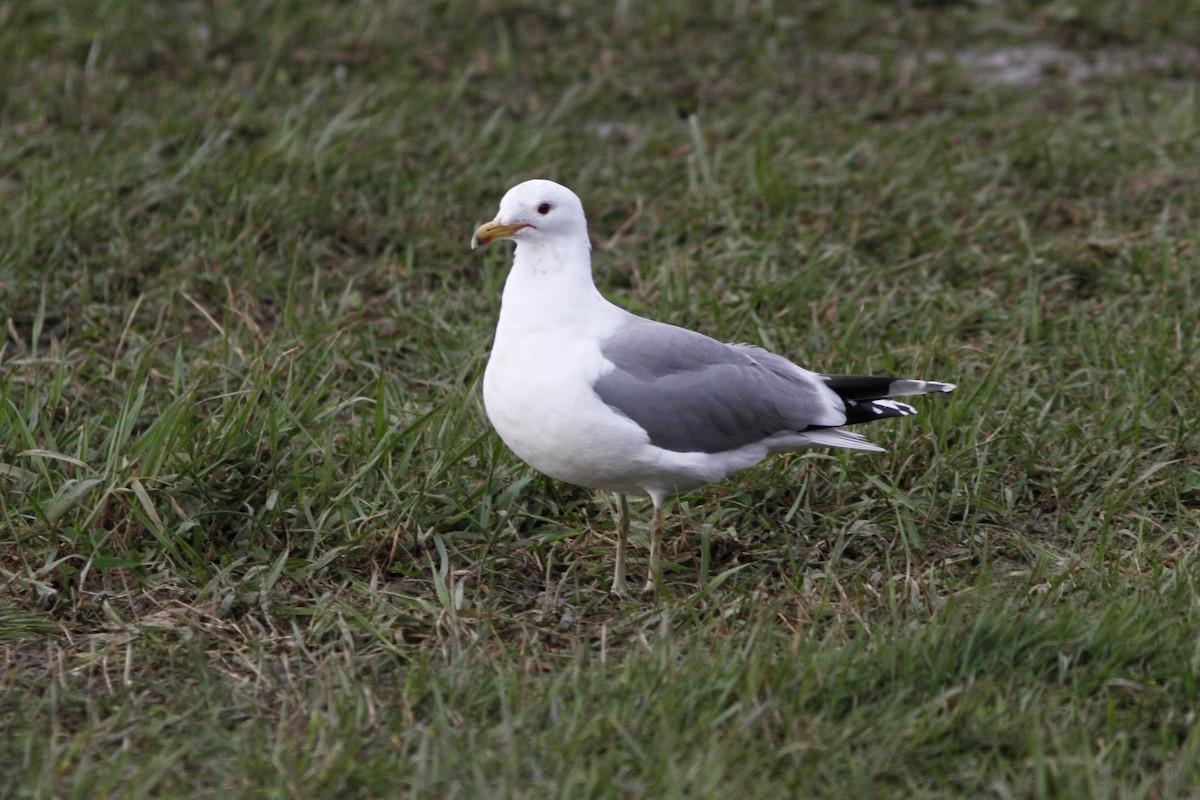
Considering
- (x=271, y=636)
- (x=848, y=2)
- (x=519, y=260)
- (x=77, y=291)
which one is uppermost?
(x=848, y=2)

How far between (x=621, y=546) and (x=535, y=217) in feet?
3.30

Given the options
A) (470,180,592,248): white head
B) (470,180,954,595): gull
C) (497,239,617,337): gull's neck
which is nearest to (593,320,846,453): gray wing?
(470,180,954,595): gull

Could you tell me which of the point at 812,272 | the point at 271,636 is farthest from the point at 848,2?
the point at 271,636

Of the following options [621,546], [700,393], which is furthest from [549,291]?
[621,546]

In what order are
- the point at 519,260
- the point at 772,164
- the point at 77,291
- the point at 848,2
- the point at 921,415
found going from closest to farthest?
the point at 519,260 → the point at 921,415 → the point at 77,291 → the point at 772,164 → the point at 848,2

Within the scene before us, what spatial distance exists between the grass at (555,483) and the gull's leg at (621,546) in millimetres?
66

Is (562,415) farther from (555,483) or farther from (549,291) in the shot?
(555,483)

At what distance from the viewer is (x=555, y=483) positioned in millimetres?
4652

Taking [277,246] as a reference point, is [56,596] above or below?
below

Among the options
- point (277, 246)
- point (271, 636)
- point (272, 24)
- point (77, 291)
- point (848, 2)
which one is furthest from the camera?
point (848, 2)

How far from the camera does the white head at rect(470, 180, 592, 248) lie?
399 cm

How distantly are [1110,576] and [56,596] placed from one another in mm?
2928

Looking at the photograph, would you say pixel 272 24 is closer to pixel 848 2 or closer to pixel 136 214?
pixel 136 214

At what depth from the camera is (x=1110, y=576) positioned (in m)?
3.93
